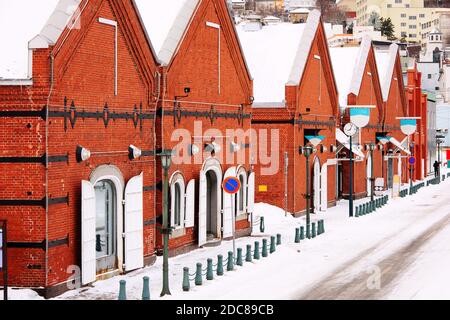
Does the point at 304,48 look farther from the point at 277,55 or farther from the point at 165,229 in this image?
the point at 165,229

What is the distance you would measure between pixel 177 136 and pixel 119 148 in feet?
15.8

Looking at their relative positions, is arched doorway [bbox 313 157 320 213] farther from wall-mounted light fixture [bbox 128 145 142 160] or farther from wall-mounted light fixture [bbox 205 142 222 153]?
wall-mounted light fixture [bbox 128 145 142 160]

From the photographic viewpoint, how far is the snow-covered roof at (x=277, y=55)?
45562 mm

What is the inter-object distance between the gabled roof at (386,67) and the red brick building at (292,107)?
1579 cm

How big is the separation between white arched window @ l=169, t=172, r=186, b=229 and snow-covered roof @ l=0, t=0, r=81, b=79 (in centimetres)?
843

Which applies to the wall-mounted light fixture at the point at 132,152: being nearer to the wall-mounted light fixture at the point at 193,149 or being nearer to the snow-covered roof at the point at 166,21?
the snow-covered roof at the point at 166,21

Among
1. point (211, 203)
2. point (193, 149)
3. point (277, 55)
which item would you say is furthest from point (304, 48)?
point (193, 149)

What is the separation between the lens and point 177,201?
101ft

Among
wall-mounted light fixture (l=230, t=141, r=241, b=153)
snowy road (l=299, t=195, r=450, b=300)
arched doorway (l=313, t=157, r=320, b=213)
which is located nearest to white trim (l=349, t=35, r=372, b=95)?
arched doorway (l=313, t=157, r=320, b=213)

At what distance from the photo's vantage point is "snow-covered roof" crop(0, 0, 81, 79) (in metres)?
22.0

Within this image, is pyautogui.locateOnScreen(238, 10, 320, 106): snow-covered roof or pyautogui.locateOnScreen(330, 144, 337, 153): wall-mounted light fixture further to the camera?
pyautogui.locateOnScreen(330, 144, 337, 153): wall-mounted light fixture

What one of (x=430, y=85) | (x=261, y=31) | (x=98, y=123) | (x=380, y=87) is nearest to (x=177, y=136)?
(x=98, y=123)

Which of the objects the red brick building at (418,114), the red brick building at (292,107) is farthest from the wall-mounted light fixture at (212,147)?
the red brick building at (418,114)

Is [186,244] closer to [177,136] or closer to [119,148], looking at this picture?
[177,136]
